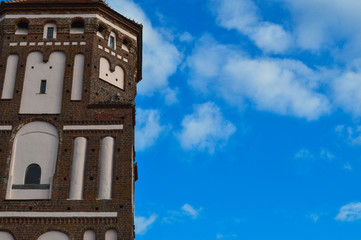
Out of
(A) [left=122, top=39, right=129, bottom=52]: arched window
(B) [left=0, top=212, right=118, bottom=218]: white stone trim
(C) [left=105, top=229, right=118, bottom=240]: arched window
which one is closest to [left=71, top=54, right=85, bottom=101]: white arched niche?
(A) [left=122, top=39, right=129, bottom=52]: arched window

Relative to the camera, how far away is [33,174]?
18922 millimetres

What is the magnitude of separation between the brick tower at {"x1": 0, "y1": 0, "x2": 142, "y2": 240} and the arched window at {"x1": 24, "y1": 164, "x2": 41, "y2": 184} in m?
0.03

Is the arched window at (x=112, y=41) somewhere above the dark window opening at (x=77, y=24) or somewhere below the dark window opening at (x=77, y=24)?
below

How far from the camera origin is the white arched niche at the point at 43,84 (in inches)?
805

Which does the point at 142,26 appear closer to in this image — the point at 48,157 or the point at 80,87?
the point at 80,87

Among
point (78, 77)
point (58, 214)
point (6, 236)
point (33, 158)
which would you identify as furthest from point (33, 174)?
point (78, 77)

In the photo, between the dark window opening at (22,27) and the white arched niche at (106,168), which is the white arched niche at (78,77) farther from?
the dark window opening at (22,27)

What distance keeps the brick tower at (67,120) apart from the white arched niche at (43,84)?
37 millimetres

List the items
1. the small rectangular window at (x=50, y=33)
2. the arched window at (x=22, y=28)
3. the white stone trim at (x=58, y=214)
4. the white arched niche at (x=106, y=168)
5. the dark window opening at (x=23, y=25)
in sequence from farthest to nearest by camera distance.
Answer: the dark window opening at (x=23, y=25)
the arched window at (x=22, y=28)
the small rectangular window at (x=50, y=33)
the white arched niche at (x=106, y=168)
the white stone trim at (x=58, y=214)

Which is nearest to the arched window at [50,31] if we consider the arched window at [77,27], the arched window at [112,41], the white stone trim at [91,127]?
the arched window at [77,27]

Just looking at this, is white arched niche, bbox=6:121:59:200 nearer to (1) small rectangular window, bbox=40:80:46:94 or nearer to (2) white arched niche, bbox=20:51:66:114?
(2) white arched niche, bbox=20:51:66:114

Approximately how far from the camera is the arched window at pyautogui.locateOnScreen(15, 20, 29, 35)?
74.1ft

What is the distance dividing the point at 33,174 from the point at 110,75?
529cm

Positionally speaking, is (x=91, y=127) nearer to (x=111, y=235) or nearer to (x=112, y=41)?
(x=111, y=235)
